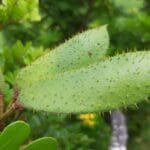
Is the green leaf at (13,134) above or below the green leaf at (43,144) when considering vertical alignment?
above

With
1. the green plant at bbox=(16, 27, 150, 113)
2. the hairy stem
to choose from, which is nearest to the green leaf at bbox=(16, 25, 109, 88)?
the green plant at bbox=(16, 27, 150, 113)

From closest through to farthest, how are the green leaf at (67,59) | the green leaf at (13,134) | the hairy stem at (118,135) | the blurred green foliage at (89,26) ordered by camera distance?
the green leaf at (13,134) → the green leaf at (67,59) → the hairy stem at (118,135) → the blurred green foliage at (89,26)

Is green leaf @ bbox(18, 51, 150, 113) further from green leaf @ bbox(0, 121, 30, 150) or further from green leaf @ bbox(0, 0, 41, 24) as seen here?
green leaf @ bbox(0, 0, 41, 24)

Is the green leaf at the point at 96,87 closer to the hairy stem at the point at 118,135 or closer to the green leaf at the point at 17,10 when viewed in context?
the green leaf at the point at 17,10

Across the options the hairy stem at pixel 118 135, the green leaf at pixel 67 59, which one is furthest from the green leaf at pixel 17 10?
the hairy stem at pixel 118 135

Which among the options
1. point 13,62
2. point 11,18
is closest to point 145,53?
point 11,18

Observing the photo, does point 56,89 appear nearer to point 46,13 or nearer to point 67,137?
point 67,137

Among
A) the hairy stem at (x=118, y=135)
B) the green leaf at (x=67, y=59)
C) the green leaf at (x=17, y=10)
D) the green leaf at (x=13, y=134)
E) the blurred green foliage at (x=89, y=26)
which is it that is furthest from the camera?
the blurred green foliage at (x=89, y=26)

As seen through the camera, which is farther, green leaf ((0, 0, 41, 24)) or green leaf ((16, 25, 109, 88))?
green leaf ((0, 0, 41, 24))
